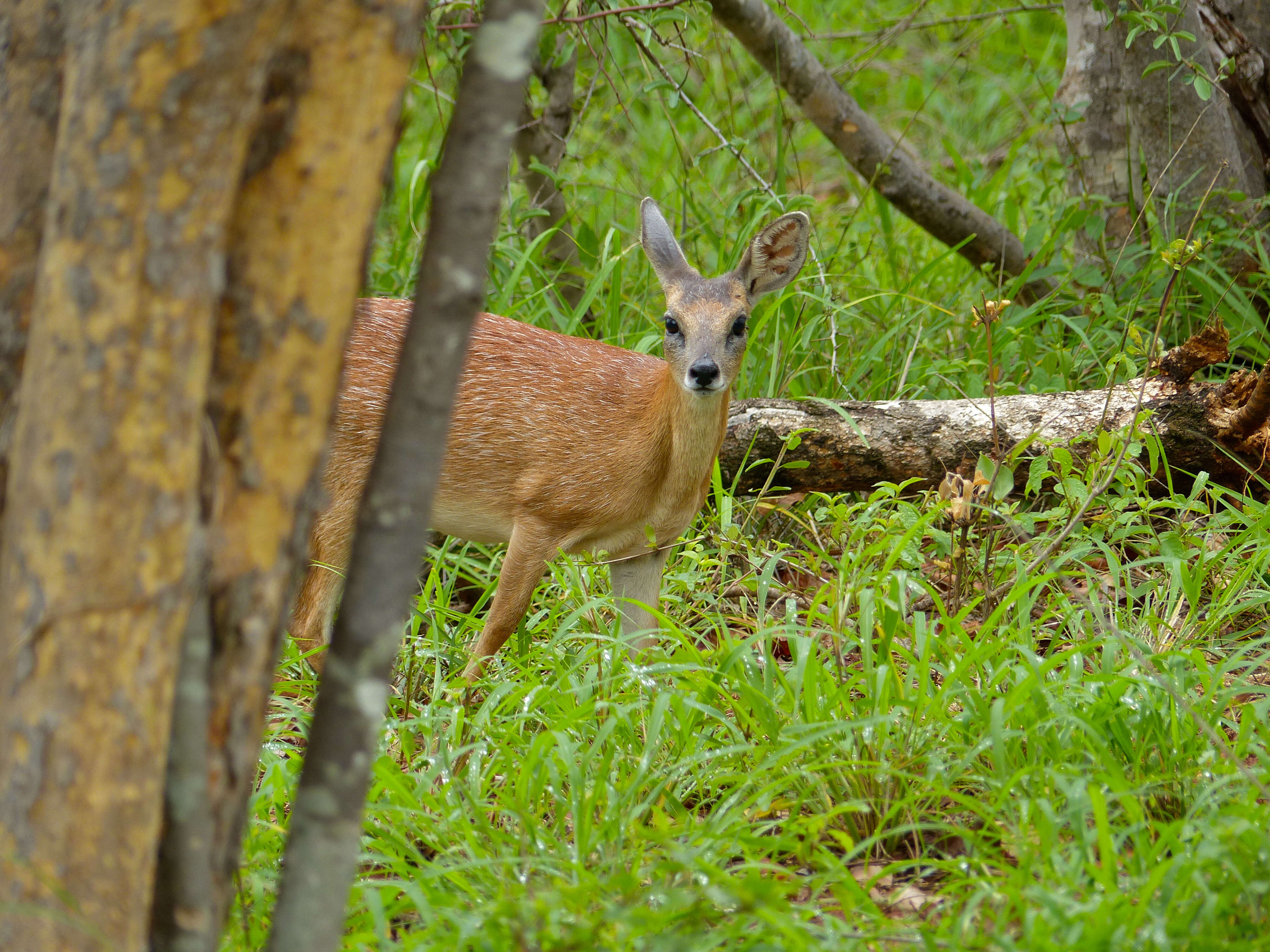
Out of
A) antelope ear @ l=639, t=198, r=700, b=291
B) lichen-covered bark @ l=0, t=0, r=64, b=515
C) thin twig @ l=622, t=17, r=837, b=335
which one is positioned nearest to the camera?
lichen-covered bark @ l=0, t=0, r=64, b=515

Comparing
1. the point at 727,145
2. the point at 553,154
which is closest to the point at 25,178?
the point at 727,145

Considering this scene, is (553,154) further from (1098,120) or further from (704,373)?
(1098,120)

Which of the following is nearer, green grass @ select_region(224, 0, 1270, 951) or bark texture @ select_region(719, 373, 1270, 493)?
green grass @ select_region(224, 0, 1270, 951)

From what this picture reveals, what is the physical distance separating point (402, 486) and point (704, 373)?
7.95ft

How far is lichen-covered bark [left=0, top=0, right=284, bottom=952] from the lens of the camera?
5.31 ft

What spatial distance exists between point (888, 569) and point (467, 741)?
3.82 ft

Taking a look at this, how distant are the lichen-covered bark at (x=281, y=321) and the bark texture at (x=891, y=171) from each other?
13.7 feet

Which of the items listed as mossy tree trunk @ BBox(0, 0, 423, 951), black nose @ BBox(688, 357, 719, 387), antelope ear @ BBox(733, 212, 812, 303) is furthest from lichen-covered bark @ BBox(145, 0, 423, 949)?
antelope ear @ BBox(733, 212, 812, 303)

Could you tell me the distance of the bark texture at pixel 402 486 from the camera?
5.83ft

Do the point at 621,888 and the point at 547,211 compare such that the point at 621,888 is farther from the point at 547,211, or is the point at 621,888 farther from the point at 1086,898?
the point at 547,211

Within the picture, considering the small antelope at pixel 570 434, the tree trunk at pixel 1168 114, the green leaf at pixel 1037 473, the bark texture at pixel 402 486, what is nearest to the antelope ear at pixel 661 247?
the small antelope at pixel 570 434

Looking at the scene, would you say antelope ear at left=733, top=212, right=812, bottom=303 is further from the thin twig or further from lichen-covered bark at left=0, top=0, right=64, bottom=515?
lichen-covered bark at left=0, top=0, right=64, bottom=515

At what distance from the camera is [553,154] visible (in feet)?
19.7

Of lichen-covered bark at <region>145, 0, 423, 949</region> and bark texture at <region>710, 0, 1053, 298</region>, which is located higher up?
bark texture at <region>710, 0, 1053, 298</region>
